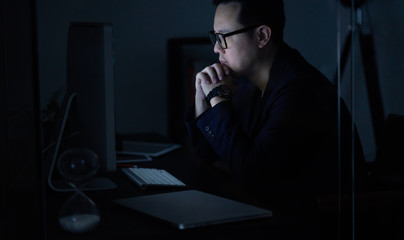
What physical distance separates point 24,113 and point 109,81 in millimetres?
414

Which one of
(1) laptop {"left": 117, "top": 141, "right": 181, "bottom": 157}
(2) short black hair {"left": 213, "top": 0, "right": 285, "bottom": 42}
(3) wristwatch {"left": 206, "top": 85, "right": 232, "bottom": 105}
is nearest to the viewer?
(2) short black hair {"left": 213, "top": 0, "right": 285, "bottom": 42}

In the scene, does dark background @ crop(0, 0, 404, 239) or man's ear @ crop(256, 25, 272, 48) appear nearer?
dark background @ crop(0, 0, 404, 239)

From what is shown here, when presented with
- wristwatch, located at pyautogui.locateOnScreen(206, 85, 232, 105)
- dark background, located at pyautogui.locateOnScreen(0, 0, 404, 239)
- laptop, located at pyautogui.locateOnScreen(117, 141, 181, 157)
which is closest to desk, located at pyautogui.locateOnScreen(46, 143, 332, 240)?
dark background, located at pyautogui.locateOnScreen(0, 0, 404, 239)

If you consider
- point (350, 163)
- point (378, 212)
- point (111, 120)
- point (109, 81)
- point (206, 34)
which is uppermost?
point (206, 34)

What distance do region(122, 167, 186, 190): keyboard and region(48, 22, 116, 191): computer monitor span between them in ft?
0.24

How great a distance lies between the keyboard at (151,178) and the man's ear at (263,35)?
48 centimetres

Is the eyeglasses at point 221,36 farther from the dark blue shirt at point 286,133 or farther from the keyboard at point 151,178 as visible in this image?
the keyboard at point 151,178

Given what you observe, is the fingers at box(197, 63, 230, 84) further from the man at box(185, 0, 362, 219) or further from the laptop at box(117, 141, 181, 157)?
the laptop at box(117, 141, 181, 157)

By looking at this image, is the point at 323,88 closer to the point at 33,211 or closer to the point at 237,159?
the point at 237,159

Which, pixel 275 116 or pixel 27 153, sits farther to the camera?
pixel 275 116

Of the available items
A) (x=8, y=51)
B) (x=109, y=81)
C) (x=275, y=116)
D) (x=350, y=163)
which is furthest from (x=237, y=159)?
(x=8, y=51)

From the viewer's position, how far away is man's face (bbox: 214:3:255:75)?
4.51 feet

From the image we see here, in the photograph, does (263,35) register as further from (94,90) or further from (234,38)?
(94,90)

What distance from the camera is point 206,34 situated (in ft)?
4.73
